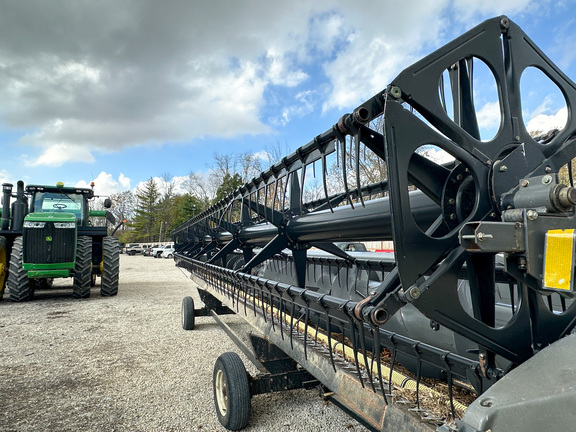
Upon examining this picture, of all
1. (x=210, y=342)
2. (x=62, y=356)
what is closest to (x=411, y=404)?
(x=210, y=342)

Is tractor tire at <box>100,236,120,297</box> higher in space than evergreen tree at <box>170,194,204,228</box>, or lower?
lower

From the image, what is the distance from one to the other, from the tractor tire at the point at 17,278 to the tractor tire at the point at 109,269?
151 centimetres

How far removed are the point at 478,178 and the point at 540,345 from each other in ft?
2.08

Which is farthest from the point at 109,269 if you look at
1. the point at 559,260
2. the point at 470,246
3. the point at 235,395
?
the point at 559,260

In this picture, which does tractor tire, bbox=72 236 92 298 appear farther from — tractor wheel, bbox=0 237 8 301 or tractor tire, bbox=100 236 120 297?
tractor wheel, bbox=0 237 8 301

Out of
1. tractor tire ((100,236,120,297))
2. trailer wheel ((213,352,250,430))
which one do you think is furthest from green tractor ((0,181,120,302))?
trailer wheel ((213,352,250,430))

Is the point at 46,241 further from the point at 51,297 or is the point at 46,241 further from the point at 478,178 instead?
the point at 478,178

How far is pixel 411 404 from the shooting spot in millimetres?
1415

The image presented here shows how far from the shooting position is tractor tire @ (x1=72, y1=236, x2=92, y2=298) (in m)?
8.66

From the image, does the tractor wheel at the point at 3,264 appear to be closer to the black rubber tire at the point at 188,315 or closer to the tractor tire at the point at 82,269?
the tractor tire at the point at 82,269

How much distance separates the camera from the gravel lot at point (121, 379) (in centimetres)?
296

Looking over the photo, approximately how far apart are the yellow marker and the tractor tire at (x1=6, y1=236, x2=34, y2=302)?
9.48 metres

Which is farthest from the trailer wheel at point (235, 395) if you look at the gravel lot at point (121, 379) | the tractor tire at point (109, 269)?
the tractor tire at point (109, 269)

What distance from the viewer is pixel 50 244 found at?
27.3ft
